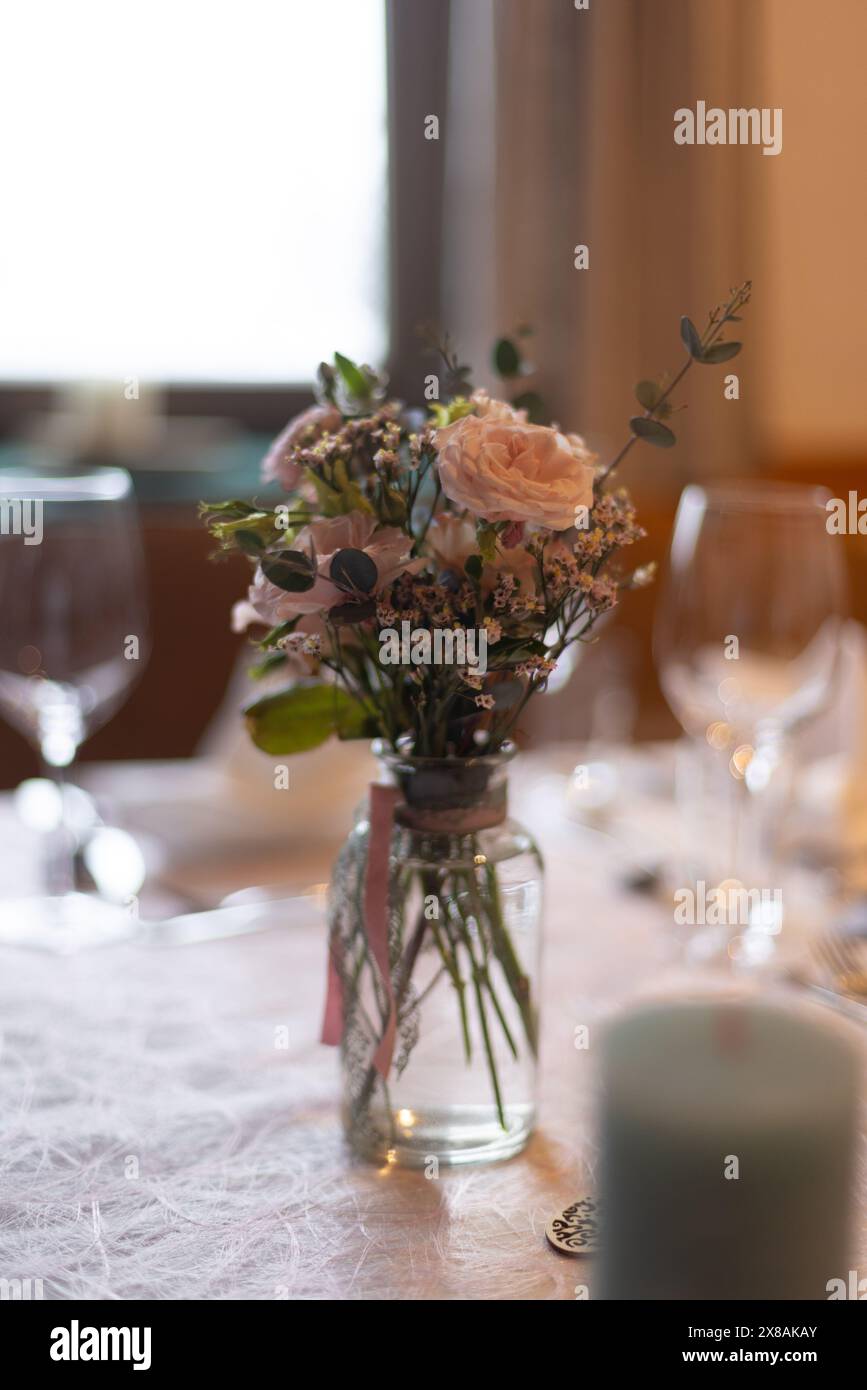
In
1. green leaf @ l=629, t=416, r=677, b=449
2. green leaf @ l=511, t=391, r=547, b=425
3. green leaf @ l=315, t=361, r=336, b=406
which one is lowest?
green leaf @ l=629, t=416, r=677, b=449

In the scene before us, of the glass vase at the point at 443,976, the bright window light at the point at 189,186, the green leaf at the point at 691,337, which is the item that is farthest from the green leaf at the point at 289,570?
the bright window light at the point at 189,186

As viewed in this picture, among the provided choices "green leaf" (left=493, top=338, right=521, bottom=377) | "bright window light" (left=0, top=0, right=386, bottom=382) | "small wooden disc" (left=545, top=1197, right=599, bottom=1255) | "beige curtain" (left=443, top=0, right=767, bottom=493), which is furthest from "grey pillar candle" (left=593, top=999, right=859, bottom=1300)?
"bright window light" (left=0, top=0, right=386, bottom=382)

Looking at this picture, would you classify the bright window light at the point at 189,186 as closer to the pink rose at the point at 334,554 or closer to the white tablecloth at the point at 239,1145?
the white tablecloth at the point at 239,1145

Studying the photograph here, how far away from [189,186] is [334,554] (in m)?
3.02

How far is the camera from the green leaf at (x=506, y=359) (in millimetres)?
737

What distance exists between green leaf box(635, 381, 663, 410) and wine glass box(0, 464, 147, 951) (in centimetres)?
45

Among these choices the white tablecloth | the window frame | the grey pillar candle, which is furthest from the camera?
the window frame

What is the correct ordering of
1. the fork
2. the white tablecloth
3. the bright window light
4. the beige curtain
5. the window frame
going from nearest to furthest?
the white tablecloth → the fork → the beige curtain → the window frame → the bright window light

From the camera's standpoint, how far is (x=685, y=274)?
118 inches

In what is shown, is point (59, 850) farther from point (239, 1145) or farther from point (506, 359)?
point (506, 359)

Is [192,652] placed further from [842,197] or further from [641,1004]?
[842,197]

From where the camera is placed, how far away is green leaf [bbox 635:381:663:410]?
651mm

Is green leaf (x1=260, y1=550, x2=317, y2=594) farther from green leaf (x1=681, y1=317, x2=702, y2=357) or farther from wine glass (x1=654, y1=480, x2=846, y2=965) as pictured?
wine glass (x1=654, y1=480, x2=846, y2=965)

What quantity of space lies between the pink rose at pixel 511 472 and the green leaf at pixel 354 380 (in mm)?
118
